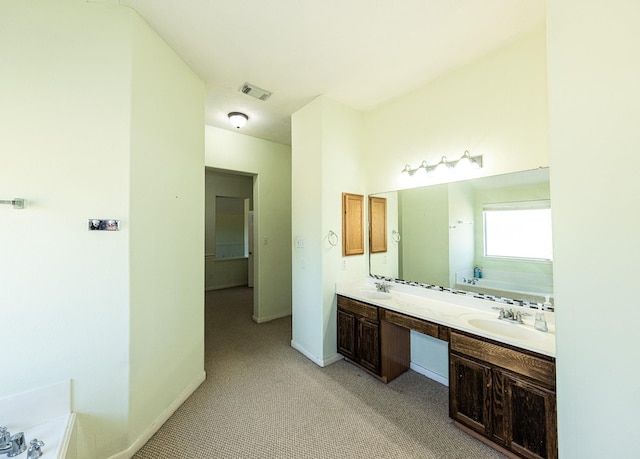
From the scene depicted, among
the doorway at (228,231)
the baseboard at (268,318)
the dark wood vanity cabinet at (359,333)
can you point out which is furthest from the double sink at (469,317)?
the doorway at (228,231)

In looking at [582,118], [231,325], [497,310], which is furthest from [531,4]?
[231,325]

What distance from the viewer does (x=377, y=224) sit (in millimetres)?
3012

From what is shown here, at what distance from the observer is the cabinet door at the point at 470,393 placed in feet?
5.35

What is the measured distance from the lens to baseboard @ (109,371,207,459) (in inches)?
61.6

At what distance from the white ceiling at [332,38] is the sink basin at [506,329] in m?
2.15

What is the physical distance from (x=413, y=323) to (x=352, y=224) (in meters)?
1.28

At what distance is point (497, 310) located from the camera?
1.98m

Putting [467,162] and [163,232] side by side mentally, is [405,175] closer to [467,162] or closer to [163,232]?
[467,162]

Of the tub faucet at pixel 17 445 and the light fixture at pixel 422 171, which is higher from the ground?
the light fixture at pixel 422 171

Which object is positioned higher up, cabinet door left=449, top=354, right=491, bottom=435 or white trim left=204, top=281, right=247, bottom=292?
cabinet door left=449, top=354, right=491, bottom=435

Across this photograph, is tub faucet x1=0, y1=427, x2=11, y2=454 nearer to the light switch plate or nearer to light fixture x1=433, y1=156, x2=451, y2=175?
the light switch plate

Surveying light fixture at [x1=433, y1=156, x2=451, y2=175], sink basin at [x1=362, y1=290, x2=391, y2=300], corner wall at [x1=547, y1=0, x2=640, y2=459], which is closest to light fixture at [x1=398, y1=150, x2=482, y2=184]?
light fixture at [x1=433, y1=156, x2=451, y2=175]

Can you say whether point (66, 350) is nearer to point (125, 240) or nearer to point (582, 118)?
point (125, 240)

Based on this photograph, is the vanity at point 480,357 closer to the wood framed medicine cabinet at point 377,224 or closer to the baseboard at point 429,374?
the baseboard at point 429,374
